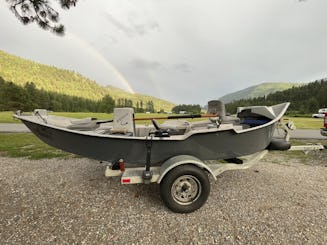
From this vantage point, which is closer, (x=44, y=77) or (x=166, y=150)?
(x=166, y=150)

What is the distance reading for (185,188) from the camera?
2.58m

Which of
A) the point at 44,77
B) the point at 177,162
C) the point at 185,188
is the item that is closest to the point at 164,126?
the point at 177,162

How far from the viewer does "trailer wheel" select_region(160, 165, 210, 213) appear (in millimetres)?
2451

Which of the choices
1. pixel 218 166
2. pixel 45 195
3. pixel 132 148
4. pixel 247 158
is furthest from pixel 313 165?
pixel 45 195

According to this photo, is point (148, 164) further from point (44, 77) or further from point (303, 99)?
point (44, 77)

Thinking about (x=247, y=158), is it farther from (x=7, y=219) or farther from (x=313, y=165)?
(x=7, y=219)

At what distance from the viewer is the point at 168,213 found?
8.24 ft

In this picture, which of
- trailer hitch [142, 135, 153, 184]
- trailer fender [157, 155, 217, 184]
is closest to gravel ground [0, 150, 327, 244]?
trailer hitch [142, 135, 153, 184]

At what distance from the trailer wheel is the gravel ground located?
0.13 m

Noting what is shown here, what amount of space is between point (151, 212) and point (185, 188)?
1.94 ft

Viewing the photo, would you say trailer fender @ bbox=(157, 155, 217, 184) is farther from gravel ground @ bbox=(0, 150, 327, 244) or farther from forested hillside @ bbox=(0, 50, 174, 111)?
forested hillside @ bbox=(0, 50, 174, 111)

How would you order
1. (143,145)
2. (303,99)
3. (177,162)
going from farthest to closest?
(303,99), (143,145), (177,162)

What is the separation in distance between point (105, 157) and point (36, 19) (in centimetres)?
566

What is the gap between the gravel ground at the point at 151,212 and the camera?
204 centimetres
